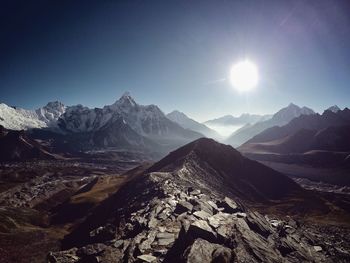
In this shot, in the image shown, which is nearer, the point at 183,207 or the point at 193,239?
the point at 193,239

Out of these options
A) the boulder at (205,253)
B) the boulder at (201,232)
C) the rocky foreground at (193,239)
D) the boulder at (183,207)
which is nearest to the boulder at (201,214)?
the rocky foreground at (193,239)

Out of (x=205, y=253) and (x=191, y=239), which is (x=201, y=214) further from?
(x=205, y=253)

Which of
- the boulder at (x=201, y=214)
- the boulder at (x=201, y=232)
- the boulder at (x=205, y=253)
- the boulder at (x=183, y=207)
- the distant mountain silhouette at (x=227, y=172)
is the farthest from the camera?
the distant mountain silhouette at (x=227, y=172)

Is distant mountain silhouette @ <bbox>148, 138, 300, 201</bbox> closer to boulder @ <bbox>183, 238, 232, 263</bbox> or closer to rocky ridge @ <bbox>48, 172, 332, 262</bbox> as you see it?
rocky ridge @ <bbox>48, 172, 332, 262</bbox>

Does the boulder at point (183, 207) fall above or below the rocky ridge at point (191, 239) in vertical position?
above

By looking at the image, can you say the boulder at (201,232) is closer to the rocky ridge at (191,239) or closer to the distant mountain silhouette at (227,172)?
the rocky ridge at (191,239)

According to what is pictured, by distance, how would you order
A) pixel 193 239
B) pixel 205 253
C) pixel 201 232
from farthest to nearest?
pixel 201 232 → pixel 193 239 → pixel 205 253

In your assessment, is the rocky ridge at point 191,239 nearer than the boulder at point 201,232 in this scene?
Yes

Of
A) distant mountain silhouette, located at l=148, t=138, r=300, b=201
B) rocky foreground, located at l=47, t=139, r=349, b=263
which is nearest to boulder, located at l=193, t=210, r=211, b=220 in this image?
rocky foreground, located at l=47, t=139, r=349, b=263

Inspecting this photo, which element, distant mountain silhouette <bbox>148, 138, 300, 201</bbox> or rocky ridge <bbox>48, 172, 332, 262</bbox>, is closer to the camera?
rocky ridge <bbox>48, 172, 332, 262</bbox>

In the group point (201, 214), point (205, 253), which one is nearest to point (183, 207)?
point (201, 214)

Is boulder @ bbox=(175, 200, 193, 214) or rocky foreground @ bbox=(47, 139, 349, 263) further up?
Answer: boulder @ bbox=(175, 200, 193, 214)
